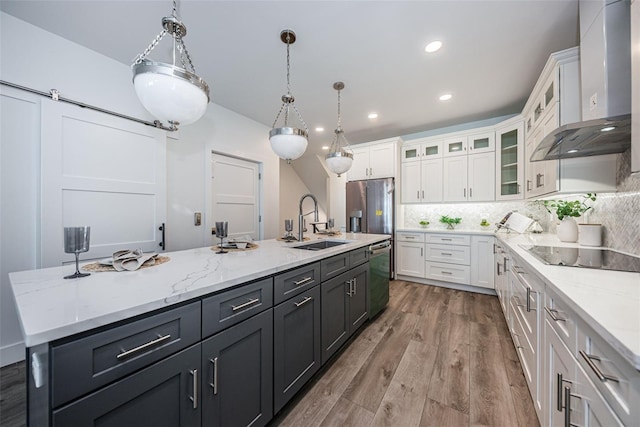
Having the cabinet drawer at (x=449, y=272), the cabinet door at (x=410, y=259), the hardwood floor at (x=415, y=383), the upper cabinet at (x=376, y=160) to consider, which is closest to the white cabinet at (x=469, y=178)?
the upper cabinet at (x=376, y=160)

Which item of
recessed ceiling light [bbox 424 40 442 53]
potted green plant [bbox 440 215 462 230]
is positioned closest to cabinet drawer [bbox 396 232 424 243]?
potted green plant [bbox 440 215 462 230]

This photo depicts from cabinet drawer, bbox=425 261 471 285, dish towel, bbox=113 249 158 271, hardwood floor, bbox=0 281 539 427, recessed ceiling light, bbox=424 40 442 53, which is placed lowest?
hardwood floor, bbox=0 281 539 427

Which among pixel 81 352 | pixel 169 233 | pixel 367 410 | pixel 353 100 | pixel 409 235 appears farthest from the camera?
pixel 409 235

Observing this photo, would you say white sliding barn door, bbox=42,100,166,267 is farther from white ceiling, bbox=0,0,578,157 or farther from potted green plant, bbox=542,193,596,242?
potted green plant, bbox=542,193,596,242

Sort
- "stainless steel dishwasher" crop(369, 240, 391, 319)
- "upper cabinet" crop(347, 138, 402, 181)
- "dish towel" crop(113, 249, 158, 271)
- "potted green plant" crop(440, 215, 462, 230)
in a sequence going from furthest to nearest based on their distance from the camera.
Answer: "upper cabinet" crop(347, 138, 402, 181) → "potted green plant" crop(440, 215, 462, 230) → "stainless steel dishwasher" crop(369, 240, 391, 319) → "dish towel" crop(113, 249, 158, 271)

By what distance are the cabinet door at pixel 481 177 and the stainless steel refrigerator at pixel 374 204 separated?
1.18 meters

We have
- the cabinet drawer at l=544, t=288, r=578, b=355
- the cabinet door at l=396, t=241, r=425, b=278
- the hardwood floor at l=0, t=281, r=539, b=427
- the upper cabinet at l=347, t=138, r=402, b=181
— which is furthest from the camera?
the upper cabinet at l=347, t=138, r=402, b=181

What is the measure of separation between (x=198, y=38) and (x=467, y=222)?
442 cm

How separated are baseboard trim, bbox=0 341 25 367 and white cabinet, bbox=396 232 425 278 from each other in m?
4.39

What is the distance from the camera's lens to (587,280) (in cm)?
98

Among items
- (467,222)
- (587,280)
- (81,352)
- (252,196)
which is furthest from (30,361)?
(467,222)

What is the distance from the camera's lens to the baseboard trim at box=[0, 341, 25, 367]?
184 cm

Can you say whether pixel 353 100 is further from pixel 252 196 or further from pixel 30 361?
pixel 30 361

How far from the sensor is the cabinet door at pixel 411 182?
4.08 m
